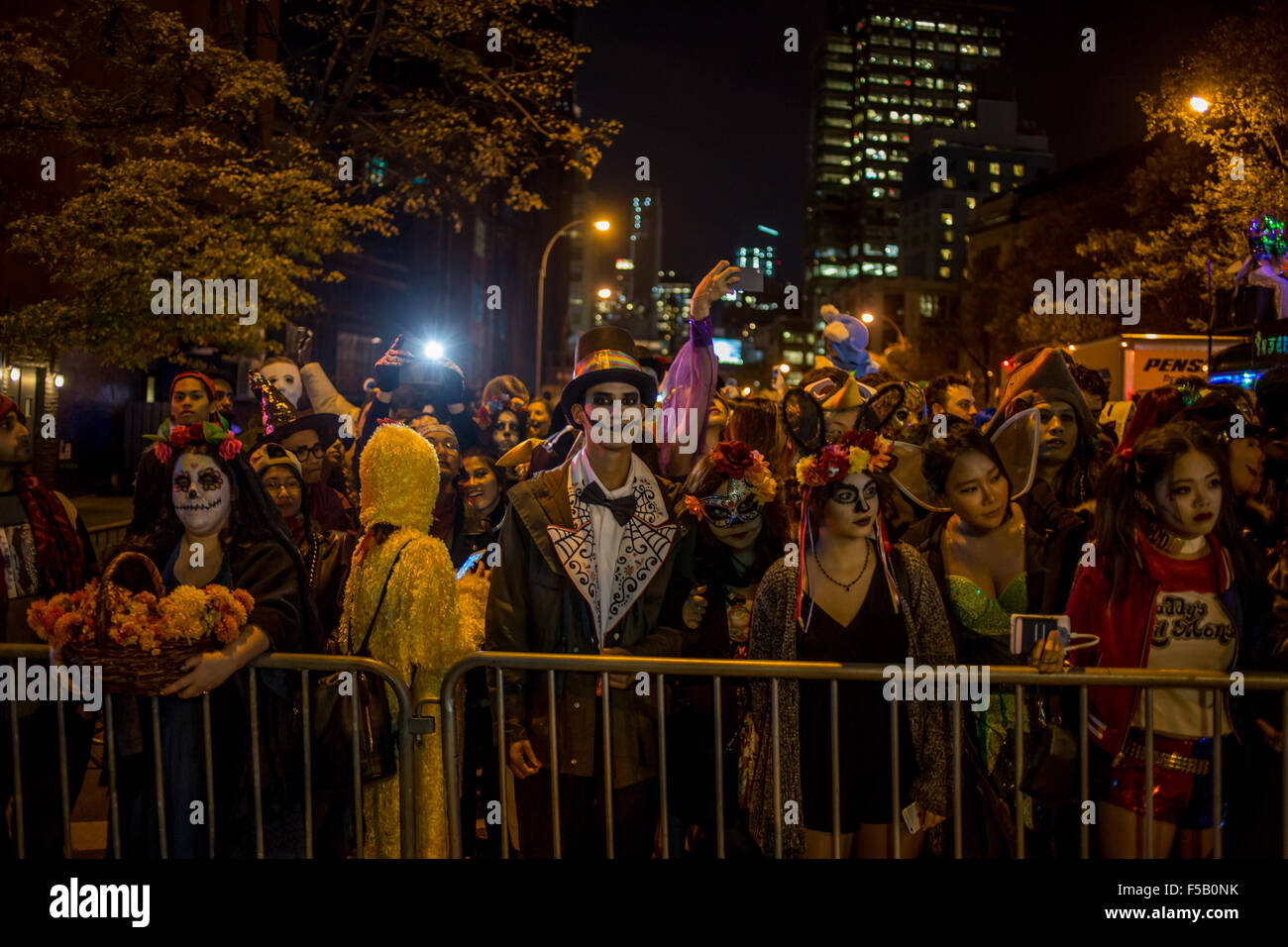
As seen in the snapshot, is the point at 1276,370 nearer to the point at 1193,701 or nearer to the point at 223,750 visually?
the point at 1193,701

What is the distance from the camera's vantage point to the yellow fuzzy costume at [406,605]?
3660 mm

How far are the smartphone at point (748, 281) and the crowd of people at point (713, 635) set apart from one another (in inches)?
36.9

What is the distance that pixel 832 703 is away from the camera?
3.21m

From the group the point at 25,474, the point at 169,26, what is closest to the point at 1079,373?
the point at 25,474

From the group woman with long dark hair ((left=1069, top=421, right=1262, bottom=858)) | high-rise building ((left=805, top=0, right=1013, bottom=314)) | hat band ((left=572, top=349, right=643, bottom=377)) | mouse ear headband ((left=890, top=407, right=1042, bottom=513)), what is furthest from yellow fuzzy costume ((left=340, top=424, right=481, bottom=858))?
high-rise building ((left=805, top=0, right=1013, bottom=314))

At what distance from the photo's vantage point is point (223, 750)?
141 inches

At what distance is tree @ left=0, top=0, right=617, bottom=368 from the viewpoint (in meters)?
11.1

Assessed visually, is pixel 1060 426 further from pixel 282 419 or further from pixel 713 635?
pixel 282 419

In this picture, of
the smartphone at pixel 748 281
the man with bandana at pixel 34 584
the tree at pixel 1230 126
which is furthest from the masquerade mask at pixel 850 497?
the tree at pixel 1230 126

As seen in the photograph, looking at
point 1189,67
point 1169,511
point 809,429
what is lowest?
point 1169,511

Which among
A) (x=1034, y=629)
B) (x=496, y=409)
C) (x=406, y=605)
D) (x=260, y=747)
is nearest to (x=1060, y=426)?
(x=1034, y=629)

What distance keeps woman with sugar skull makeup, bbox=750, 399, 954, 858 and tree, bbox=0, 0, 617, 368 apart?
410 inches

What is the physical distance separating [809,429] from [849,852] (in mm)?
1970

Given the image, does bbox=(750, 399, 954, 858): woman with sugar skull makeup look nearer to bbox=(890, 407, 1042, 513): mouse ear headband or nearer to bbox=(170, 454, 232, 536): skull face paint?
bbox=(890, 407, 1042, 513): mouse ear headband
